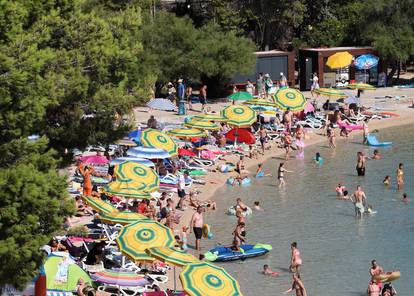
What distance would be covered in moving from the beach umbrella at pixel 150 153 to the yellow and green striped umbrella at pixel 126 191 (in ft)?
15.4

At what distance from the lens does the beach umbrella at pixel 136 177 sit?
97.0 feet

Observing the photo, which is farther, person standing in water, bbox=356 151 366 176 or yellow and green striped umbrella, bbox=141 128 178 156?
person standing in water, bbox=356 151 366 176

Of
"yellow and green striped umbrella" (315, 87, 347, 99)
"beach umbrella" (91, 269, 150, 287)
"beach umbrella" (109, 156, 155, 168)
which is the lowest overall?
"yellow and green striped umbrella" (315, 87, 347, 99)

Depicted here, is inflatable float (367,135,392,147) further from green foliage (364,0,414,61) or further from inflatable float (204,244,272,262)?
inflatable float (204,244,272,262)

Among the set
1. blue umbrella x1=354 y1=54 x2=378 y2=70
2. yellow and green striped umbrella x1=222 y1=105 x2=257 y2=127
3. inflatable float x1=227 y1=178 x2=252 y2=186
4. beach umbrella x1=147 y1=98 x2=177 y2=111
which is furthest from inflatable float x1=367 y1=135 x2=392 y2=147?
blue umbrella x1=354 y1=54 x2=378 y2=70

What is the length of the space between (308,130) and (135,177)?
16.8 meters

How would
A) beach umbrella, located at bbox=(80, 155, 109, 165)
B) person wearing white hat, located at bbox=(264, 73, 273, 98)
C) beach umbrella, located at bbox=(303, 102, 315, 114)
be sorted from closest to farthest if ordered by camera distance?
beach umbrella, located at bbox=(80, 155, 109, 165), beach umbrella, located at bbox=(303, 102, 315, 114), person wearing white hat, located at bbox=(264, 73, 273, 98)

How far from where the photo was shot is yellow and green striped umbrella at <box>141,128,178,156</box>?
34938mm

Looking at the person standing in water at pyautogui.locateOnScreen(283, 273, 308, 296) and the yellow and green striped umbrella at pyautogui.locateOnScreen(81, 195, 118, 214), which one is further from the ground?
the yellow and green striped umbrella at pyautogui.locateOnScreen(81, 195, 118, 214)

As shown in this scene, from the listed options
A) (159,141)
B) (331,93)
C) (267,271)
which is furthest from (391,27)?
(267,271)

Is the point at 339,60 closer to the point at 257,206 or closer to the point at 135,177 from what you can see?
the point at 257,206

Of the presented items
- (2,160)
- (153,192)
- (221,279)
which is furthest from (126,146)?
(2,160)

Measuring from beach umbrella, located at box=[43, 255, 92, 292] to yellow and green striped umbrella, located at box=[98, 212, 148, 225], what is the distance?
13.1 feet

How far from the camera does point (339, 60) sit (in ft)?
170
